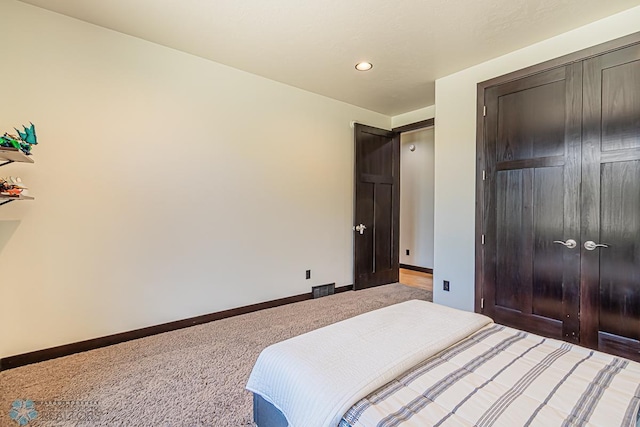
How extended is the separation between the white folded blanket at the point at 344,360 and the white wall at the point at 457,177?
1653 millimetres

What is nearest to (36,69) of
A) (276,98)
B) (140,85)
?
(140,85)

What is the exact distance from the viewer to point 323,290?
13.4 ft

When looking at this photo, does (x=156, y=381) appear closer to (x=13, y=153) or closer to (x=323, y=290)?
(x=13, y=153)

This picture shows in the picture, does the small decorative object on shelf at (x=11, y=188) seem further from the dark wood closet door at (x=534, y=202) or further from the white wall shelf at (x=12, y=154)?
the dark wood closet door at (x=534, y=202)

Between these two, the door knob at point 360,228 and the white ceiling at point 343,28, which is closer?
the white ceiling at point 343,28

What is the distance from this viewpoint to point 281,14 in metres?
2.32

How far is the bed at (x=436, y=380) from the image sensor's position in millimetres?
998

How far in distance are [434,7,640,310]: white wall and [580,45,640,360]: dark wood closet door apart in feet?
2.42

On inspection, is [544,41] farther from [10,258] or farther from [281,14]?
[10,258]

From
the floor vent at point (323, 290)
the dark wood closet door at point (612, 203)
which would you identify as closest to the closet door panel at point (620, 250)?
the dark wood closet door at point (612, 203)

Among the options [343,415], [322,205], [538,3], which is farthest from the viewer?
[322,205]

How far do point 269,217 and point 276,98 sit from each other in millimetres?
1416

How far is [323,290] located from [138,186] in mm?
2503

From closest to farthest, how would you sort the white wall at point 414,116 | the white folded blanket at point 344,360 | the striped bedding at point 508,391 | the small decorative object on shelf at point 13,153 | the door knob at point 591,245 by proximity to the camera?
the striped bedding at point 508,391
the white folded blanket at point 344,360
the small decorative object on shelf at point 13,153
the door knob at point 591,245
the white wall at point 414,116
